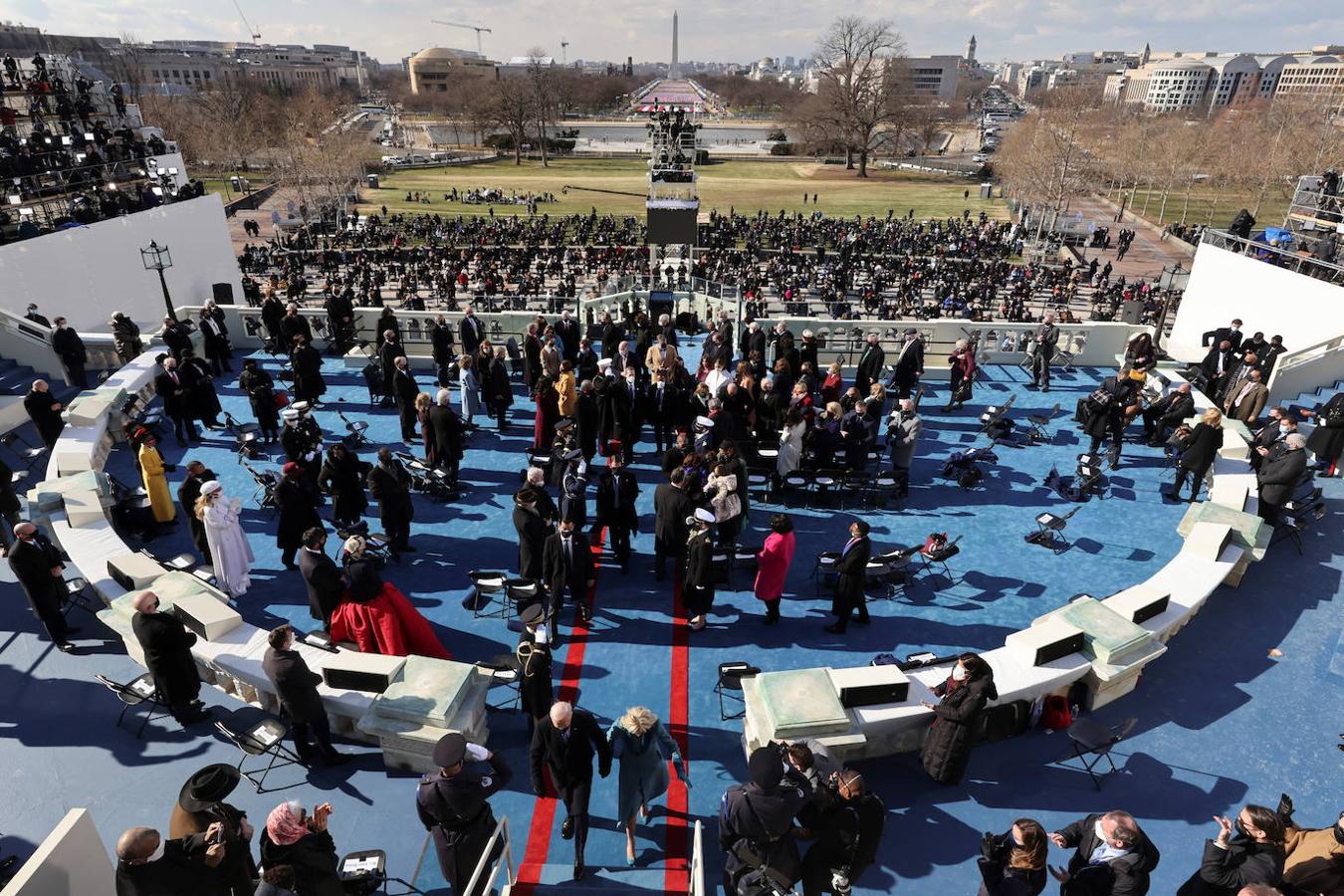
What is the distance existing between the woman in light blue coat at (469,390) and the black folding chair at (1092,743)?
9611 millimetres

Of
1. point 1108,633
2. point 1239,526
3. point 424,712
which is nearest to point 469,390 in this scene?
point 424,712

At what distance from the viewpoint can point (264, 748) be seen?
19.9 feet

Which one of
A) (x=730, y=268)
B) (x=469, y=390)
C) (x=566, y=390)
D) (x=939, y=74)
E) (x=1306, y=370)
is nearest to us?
(x=566, y=390)

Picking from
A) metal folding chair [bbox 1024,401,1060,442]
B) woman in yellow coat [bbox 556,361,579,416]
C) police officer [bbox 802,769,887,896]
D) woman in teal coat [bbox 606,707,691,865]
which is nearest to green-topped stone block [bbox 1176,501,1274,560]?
metal folding chair [bbox 1024,401,1060,442]

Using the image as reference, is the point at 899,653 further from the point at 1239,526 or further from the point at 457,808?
the point at 457,808

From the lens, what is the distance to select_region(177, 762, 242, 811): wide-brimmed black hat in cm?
474

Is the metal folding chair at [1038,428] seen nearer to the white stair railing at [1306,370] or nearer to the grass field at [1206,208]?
the white stair railing at [1306,370]

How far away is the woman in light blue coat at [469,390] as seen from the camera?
40.2ft

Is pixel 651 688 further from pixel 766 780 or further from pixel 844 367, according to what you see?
pixel 844 367

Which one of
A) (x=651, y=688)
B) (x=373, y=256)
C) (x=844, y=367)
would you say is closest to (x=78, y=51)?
(x=373, y=256)

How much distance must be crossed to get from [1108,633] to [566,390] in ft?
25.9

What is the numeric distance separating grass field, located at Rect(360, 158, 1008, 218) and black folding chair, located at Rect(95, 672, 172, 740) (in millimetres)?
53425

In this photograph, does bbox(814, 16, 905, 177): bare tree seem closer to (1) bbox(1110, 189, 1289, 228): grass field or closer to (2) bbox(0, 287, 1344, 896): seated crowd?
(1) bbox(1110, 189, 1289, 228): grass field

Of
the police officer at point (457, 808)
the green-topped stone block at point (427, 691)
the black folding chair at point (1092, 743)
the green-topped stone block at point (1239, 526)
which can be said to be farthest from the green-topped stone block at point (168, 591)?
the green-topped stone block at point (1239, 526)
